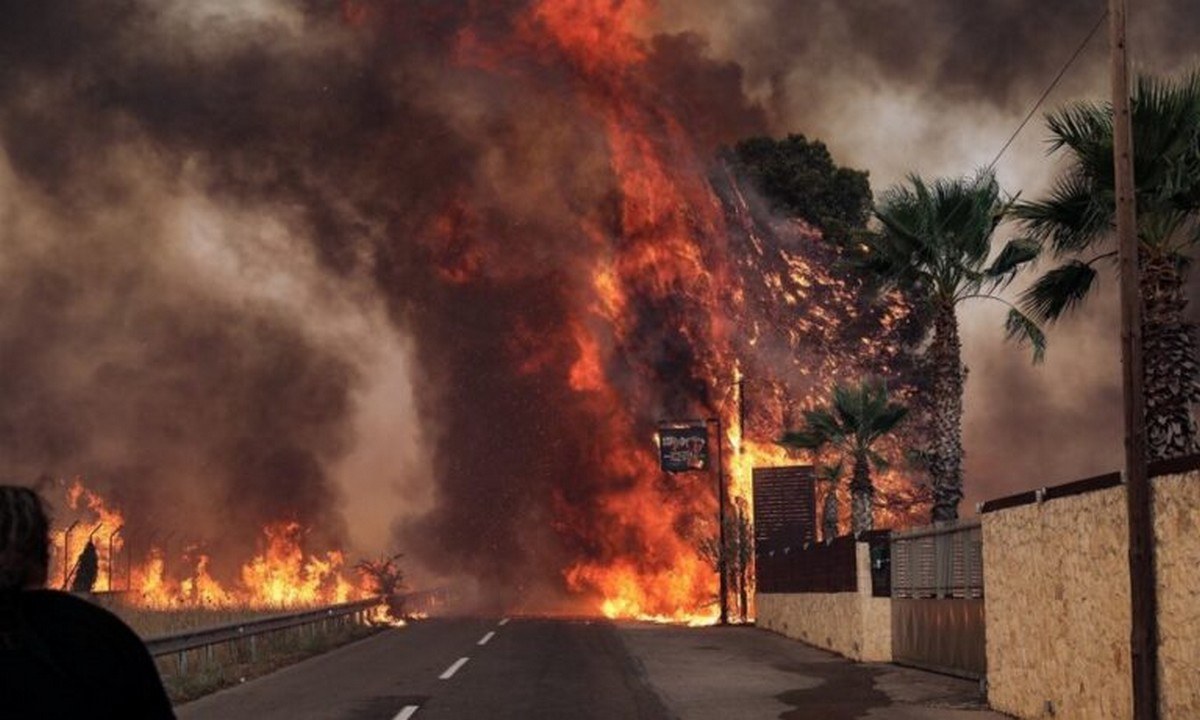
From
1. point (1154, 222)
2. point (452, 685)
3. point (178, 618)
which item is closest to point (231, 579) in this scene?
point (178, 618)

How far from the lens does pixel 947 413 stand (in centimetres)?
2838

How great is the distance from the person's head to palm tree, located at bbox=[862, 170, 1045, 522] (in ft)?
83.8

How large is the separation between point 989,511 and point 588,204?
56.4m

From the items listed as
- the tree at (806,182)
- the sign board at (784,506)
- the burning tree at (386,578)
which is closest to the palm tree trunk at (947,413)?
the sign board at (784,506)

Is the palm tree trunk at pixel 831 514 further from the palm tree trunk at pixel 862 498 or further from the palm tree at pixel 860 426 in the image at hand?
the palm tree trunk at pixel 862 498

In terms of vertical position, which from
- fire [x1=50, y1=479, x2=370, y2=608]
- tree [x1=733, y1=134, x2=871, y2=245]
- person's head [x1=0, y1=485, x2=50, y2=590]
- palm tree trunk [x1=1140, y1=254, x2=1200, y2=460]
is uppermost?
tree [x1=733, y1=134, x2=871, y2=245]

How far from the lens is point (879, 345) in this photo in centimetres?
8131

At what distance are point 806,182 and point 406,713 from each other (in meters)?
71.5

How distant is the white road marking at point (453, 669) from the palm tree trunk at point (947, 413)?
10006mm

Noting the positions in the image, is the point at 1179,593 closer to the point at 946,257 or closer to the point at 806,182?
the point at 946,257

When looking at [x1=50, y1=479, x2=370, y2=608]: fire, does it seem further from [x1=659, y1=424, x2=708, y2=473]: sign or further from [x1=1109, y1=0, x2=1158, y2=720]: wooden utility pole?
[x1=1109, y1=0, x2=1158, y2=720]: wooden utility pole

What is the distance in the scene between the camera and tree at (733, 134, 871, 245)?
278ft

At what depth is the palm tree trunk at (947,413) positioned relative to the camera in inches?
1111

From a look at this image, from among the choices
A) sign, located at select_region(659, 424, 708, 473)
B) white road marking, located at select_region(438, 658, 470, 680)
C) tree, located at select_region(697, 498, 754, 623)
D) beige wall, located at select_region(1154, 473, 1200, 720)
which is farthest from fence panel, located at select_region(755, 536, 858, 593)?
beige wall, located at select_region(1154, 473, 1200, 720)
